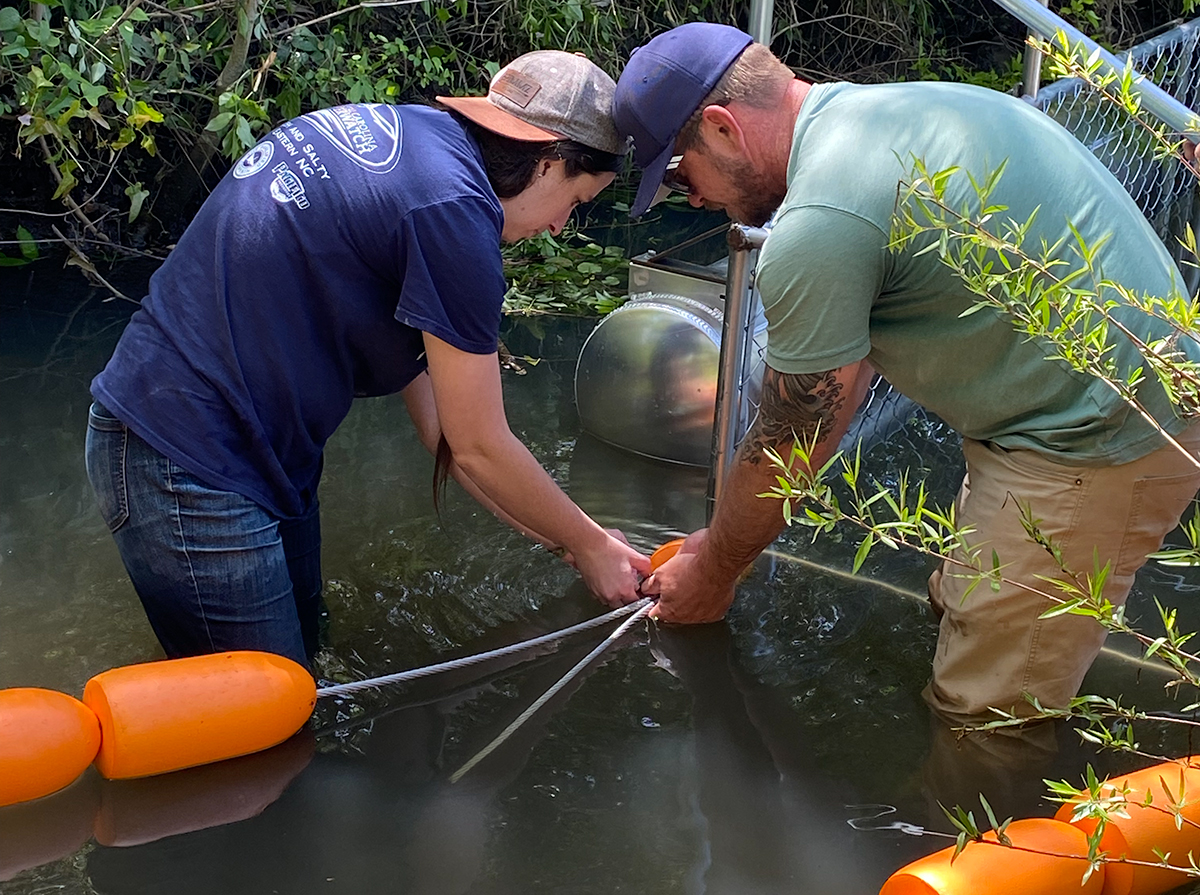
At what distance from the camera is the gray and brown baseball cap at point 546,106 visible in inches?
105

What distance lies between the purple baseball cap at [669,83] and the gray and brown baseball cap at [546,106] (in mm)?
49

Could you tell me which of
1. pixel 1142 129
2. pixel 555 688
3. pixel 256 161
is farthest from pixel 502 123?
pixel 1142 129

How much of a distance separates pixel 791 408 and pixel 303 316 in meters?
1.10

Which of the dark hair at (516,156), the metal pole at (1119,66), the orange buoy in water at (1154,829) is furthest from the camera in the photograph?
the metal pole at (1119,66)

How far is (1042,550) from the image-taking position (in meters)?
2.81

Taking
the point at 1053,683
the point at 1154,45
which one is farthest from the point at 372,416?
the point at 1154,45

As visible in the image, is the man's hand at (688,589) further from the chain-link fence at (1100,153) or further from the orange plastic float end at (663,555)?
the chain-link fence at (1100,153)

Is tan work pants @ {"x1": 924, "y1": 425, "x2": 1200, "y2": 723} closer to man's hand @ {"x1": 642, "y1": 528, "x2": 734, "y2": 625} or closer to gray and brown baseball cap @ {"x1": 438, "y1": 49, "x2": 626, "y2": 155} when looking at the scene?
man's hand @ {"x1": 642, "y1": 528, "x2": 734, "y2": 625}

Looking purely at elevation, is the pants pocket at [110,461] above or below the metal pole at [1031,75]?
below

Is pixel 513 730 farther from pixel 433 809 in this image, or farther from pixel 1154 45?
pixel 1154 45

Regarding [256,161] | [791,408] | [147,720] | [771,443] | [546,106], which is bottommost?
[147,720]

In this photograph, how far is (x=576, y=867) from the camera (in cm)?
260

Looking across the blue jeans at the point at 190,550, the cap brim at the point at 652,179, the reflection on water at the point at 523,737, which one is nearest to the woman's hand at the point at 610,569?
the reflection on water at the point at 523,737

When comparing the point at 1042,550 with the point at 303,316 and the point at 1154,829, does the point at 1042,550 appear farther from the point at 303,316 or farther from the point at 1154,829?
the point at 303,316
